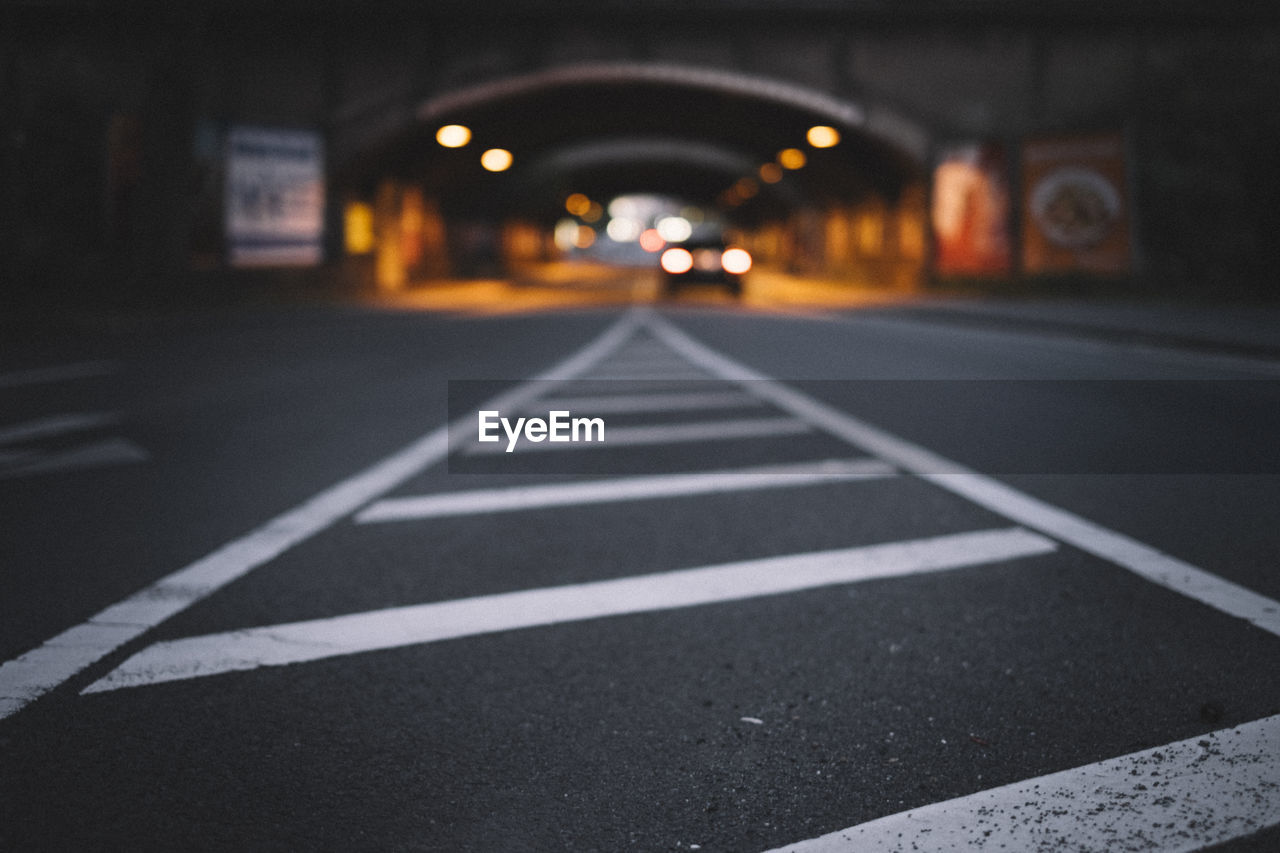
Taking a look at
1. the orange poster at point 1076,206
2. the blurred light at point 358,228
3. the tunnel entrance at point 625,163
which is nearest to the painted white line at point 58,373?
the blurred light at point 358,228

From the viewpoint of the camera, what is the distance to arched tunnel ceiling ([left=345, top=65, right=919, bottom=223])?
106 feet

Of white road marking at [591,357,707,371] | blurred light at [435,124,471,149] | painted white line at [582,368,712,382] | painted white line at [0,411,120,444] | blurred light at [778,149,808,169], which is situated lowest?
painted white line at [0,411,120,444]

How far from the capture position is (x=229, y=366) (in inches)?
529

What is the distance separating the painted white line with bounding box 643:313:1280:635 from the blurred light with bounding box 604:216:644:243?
154 metres

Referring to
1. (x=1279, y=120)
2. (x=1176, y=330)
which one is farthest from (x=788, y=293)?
(x=1176, y=330)

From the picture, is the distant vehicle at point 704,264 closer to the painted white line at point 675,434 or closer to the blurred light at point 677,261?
the blurred light at point 677,261

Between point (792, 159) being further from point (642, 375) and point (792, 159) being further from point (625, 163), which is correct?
point (642, 375)

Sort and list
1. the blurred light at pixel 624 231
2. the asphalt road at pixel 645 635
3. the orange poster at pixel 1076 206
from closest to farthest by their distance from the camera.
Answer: the asphalt road at pixel 645 635 → the orange poster at pixel 1076 206 → the blurred light at pixel 624 231

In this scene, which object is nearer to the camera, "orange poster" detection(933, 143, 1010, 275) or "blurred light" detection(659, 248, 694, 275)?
"orange poster" detection(933, 143, 1010, 275)

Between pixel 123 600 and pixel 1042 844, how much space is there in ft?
10.8

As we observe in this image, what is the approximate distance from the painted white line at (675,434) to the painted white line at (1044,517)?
13.4 inches

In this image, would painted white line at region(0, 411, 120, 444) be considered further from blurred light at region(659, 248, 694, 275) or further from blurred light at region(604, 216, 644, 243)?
blurred light at region(604, 216, 644, 243)

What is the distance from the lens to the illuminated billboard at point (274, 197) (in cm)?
2741

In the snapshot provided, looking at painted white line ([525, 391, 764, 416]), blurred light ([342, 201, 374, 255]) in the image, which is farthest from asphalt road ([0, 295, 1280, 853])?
blurred light ([342, 201, 374, 255])
